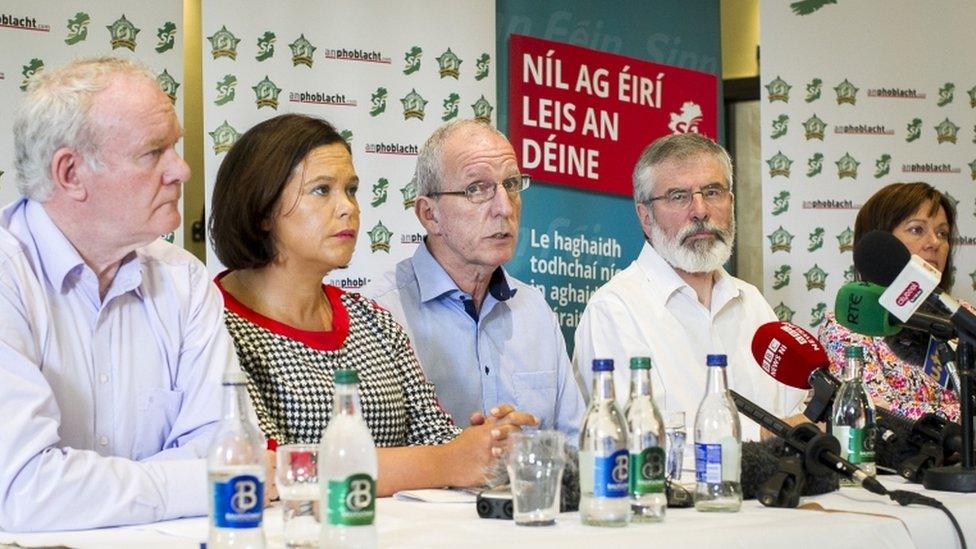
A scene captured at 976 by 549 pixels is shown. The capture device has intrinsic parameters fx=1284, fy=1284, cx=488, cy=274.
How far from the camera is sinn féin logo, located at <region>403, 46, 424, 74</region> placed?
5172 millimetres

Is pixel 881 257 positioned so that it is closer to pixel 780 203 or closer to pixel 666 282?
pixel 666 282

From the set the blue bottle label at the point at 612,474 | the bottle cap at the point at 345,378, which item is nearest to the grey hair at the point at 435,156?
the blue bottle label at the point at 612,474

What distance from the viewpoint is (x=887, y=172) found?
20.4 feet

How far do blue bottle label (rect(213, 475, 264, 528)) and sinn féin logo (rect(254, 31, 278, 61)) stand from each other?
3.37m

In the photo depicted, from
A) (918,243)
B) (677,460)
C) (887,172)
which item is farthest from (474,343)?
(887,172)

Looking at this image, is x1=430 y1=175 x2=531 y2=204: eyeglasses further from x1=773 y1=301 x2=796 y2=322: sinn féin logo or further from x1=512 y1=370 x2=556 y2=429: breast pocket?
x1=773 y1=301 x2=796 y2=322: sinn féin logo

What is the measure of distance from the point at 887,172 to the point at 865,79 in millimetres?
465

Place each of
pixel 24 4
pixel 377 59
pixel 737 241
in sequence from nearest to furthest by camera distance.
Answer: pixel 24 4
pixel 377 59
pixel 737 241

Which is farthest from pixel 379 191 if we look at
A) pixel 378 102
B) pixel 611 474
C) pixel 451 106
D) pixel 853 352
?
pixel 611 474

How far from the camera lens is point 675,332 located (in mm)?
3877

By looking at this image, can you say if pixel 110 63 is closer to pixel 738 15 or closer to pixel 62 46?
pixel 62 46

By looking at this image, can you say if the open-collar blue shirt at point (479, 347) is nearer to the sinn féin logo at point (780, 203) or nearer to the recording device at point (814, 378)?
the recording device at point (814, 378)

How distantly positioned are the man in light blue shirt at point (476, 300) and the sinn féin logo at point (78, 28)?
1.48 meters

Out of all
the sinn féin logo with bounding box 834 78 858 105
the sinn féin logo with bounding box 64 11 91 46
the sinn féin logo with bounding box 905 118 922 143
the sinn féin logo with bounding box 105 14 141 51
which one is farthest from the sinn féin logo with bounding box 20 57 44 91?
the sinn féin logo with bounding box 905 118 922 143
